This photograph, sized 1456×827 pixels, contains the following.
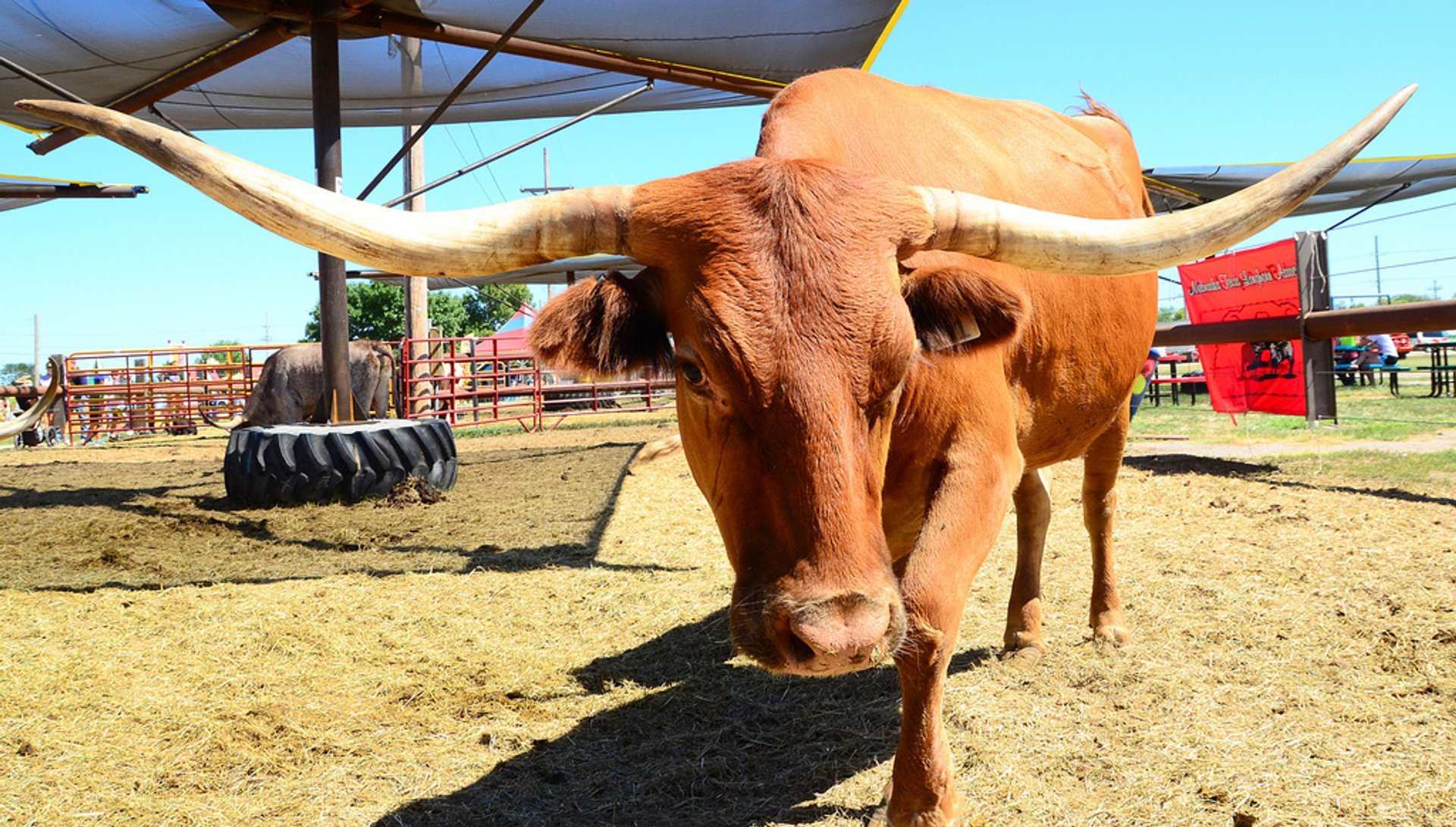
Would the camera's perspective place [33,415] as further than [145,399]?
No

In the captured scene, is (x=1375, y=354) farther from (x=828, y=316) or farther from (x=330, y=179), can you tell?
(x=828, y=316)

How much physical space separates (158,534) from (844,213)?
19.5 ft

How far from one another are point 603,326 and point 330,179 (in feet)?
18.3

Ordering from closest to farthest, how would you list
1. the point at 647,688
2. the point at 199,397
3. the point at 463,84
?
1. the point at 647,688
2. the point at 463,84
3. the point at 199,397

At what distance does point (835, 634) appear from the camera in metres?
1.70

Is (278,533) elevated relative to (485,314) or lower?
lower

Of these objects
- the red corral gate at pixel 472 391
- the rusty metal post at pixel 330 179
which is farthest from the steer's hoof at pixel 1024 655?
the red corral gate at pixel 472 391

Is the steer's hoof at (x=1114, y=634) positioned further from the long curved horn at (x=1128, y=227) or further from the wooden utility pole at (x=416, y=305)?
the wooden utility pole at (x=416, y=305)

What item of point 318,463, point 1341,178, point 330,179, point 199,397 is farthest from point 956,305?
point 199,397

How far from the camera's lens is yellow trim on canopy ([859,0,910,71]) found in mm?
7000

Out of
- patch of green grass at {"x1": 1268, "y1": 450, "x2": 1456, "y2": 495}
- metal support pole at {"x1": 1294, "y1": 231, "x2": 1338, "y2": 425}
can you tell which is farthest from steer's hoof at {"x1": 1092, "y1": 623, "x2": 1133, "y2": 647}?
metal support pole at {"x1": 1294, "y1": 231, "x2": 1338, "y2": 425}

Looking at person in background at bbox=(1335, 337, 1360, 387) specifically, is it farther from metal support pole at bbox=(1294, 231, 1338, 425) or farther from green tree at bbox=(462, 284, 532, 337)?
green tree at bbox=(462, 284, 532, 337)

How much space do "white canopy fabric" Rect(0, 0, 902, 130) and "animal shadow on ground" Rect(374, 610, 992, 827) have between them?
5.18 meters

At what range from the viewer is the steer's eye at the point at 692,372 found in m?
2.01
